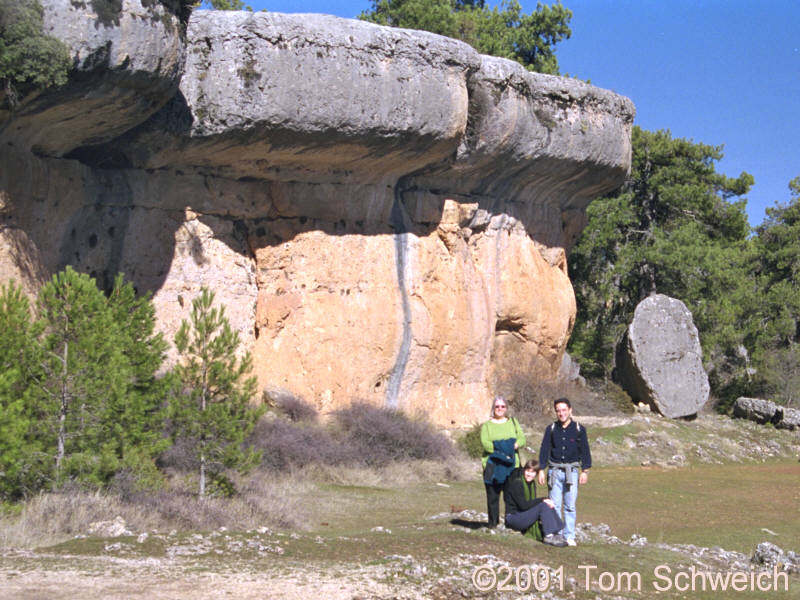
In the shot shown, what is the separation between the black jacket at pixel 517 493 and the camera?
9562 millimetres

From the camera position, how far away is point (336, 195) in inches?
726

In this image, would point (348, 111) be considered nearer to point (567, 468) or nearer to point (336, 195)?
point (336, 195)

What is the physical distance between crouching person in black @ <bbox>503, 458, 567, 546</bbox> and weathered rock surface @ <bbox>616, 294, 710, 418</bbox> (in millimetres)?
16871

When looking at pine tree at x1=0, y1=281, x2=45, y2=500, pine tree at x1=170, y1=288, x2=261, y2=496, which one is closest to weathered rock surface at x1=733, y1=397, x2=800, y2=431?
pine tree at x1=170, y1=288, x2=261, y2=496

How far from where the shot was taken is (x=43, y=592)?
668cm

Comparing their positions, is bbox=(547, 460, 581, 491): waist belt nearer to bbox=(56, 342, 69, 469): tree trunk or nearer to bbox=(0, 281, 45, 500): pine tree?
bbox=(56, 342, 69, 469): tree trunk

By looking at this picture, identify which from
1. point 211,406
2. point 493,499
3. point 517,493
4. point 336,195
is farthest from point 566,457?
point 336,195

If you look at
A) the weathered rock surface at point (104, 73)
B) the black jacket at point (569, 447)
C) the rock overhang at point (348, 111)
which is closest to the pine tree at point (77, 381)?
the weathered rock surface at point (104, 73)

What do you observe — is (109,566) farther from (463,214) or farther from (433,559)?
(463,214)

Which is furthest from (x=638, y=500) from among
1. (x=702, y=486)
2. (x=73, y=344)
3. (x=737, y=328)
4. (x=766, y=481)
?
(x=737, y=328)

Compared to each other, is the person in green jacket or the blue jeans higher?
the person in green jacket

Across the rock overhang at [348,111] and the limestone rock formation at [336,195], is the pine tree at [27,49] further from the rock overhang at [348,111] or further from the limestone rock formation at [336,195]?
the rock overhang at [348,111]

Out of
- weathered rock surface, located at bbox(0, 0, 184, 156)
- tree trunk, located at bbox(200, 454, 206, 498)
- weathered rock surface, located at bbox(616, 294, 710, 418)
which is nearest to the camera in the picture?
tree trunk, located at bbox(200, 454, 206, 498)

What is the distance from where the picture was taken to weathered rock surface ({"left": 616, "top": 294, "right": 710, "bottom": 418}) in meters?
25.8
